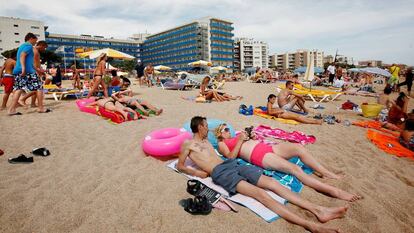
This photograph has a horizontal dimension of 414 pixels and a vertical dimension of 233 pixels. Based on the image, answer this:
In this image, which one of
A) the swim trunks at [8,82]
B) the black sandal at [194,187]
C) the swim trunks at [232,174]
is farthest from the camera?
the swim trunks at [8,82]

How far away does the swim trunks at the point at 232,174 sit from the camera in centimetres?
252

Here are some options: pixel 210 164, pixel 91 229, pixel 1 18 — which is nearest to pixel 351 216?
pixel 210 164

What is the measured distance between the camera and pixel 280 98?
653 cm

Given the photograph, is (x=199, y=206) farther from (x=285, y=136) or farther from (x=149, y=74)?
(x=149, y=74)

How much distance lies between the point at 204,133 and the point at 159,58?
86833mm

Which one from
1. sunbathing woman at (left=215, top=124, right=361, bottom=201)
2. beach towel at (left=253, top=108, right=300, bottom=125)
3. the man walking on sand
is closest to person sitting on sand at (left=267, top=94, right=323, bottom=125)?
beach towel at (left=253, top=108, right=300, bottom=125)

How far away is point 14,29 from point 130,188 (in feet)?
233

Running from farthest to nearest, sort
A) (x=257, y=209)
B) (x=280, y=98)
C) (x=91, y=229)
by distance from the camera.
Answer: (x=280, y=98) < (x=257, y=209) < (x=91, y=229)

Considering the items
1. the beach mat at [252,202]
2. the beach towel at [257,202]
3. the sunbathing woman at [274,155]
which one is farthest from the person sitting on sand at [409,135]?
the beach mat at [252,202]

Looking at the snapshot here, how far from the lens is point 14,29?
56.4 metres

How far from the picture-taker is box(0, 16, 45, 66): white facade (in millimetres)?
54938

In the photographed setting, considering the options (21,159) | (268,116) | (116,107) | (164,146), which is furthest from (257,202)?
(116,107)

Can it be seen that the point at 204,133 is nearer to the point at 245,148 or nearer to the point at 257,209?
the point at 245,148

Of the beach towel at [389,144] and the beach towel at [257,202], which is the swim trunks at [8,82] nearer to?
the beach towel at [257,202]
